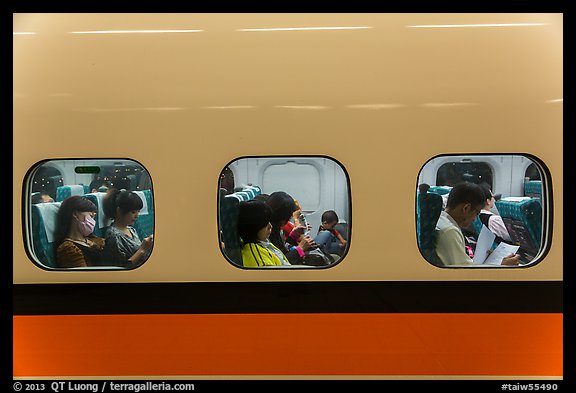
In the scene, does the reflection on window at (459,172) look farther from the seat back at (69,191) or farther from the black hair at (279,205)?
the seat back at (69,191)

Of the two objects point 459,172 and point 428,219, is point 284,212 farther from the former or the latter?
point 459,172

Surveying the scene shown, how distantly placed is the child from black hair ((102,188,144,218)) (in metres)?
1.09

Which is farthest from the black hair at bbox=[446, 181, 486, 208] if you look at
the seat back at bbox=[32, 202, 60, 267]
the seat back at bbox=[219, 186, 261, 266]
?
the seat back at bbox=[32, 202, 60, 267]

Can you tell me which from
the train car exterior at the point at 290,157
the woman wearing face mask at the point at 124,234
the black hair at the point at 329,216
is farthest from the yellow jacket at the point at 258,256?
the woman wearing face mask at the point at 124,234

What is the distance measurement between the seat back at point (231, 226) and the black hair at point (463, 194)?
49.8 inches

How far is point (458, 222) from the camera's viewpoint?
143 inches

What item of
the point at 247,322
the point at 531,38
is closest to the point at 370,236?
the point at 247,322

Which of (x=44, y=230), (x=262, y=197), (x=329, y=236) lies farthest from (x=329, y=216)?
(x=44, y=230)

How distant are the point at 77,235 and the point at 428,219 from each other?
6.86 feet

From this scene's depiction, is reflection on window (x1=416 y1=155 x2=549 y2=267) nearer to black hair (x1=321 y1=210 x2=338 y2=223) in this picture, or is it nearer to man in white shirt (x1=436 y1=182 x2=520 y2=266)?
man in white shirt (x1=436 y1=182 x2=520 y2=266)

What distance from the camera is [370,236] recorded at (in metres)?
3.40

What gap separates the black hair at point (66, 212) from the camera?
361 centimetres

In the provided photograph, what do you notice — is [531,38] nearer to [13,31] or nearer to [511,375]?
[511,375]

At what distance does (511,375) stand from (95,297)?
244cm
